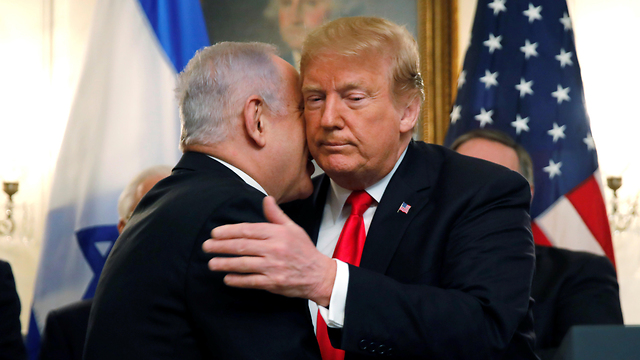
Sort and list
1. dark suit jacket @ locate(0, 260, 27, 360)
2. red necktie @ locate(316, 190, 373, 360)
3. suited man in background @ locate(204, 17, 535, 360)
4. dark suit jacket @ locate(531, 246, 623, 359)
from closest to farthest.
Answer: suited man in background @ locate(204, 17, 535, 360), red necktie @ locate(316, 190, 373, 360), dark suit jacket @ locate(0, 260, 27, 360), dark suit jacket @ locate(531, 246, 623, 359)

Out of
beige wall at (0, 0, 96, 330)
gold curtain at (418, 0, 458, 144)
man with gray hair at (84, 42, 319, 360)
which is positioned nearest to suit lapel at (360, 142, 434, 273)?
man with gray hair at (84, 42, 319, 360)

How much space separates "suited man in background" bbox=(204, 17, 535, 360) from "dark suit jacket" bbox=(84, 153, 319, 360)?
0.33ft

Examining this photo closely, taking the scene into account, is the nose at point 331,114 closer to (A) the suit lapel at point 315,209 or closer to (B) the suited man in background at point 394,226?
(B) the suited man in background at point 394,226

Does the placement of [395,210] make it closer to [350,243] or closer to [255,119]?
[350,243]

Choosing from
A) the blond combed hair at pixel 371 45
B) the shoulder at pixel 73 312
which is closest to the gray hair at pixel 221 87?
the blond combed hair at pixel 371 45

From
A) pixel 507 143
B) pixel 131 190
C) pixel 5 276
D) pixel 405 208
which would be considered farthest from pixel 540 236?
pixel 5 276

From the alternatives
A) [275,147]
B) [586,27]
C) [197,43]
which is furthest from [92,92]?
[586,27]

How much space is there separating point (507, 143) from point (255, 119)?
238cm

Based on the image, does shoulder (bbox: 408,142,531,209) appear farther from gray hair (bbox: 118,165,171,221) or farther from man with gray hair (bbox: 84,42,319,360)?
gray hair (bbox: 118,165,171,221)

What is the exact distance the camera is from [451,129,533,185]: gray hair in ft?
12.1

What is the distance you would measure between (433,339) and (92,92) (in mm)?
3327

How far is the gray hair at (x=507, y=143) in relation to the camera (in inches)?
145

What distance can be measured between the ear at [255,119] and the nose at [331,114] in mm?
221

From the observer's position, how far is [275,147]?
6.20 feet
